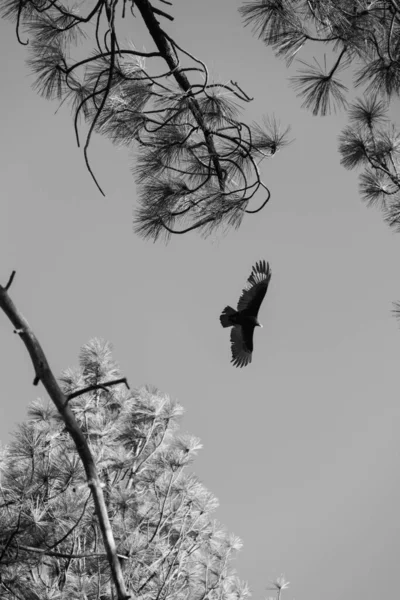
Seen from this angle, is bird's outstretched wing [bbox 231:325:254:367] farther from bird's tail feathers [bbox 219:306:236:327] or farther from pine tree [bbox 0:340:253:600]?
pine tree [bbox 0:340:253:600]

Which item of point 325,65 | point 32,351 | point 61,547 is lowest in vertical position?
point 32,351

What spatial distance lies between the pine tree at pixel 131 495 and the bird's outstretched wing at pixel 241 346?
1595 millimetres

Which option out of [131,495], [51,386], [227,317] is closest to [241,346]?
[227,317]

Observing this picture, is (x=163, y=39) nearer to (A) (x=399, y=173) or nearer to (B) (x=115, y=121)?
(B) (x=115, y=121)

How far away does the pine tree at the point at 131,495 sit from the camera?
520 centimetres

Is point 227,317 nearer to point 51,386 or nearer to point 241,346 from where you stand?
point 241,346

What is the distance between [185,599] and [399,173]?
16.0ft

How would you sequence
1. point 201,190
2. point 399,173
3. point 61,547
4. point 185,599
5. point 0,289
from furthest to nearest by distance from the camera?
point 185,599 < point 61,547 < point 399,173 < point 201,190 < point 0,289

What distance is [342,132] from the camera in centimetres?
519

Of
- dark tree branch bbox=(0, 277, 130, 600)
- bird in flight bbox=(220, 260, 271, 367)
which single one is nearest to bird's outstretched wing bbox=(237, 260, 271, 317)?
bird in flight bbox=(220, 260, 271, 367)

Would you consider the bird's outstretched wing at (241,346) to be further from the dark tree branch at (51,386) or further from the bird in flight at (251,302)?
the dark tree branch at (51,386)

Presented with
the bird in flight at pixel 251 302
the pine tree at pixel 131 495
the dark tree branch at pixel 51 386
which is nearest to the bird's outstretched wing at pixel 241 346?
the bird in flight at pixel 251 302

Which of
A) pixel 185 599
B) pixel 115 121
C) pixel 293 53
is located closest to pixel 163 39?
pixel 115 121

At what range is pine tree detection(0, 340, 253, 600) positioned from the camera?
520cm
